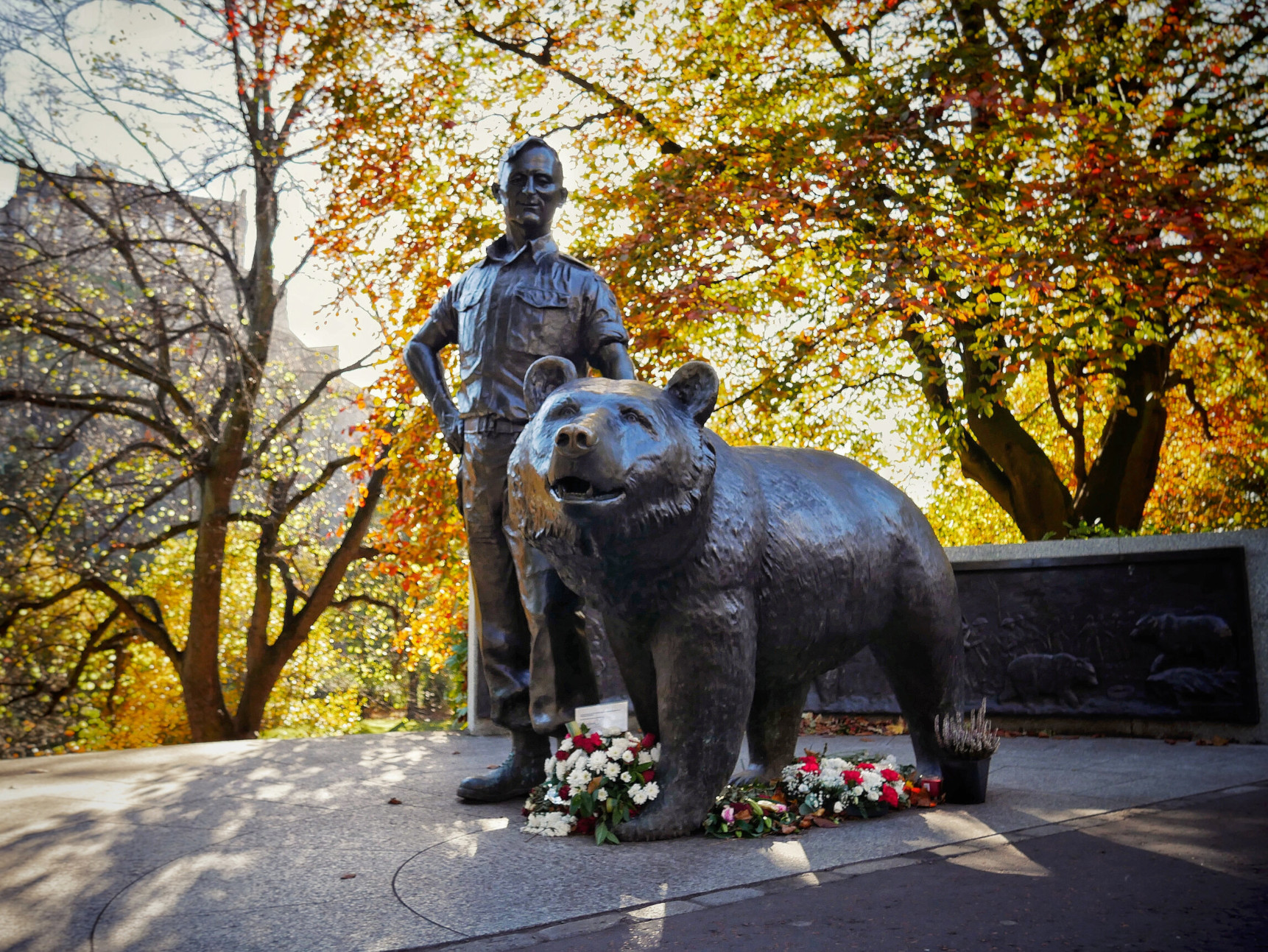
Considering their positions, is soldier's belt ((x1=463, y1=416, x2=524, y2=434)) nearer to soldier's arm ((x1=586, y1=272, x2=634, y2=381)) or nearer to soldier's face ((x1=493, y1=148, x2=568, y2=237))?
soldier's arm ((x1=586, y1=272, x2=634, y2=381))

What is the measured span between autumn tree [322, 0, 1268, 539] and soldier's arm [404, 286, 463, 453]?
14.3ft

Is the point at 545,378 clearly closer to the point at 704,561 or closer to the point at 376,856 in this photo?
the point at 704,561

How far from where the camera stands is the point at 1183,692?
6723 millimetres

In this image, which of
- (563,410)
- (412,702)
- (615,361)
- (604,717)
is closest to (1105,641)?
(604,717)

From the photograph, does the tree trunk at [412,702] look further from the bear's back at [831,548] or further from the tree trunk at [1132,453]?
the bear's back at [831,548]

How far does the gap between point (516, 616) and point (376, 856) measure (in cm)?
143

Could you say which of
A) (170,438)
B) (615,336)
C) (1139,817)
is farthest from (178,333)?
(1139,817)

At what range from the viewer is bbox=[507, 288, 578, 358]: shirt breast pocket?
14.2ft

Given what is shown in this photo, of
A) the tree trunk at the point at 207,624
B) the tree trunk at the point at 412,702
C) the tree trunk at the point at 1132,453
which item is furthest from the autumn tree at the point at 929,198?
the tree trunk at the point at 412,702

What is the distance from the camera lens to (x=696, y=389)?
11.4ft

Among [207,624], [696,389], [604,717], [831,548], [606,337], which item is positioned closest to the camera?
[696,389]

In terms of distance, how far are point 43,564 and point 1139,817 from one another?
42.3ft

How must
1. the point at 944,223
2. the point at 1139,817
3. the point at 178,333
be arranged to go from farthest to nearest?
the point at 178,333
the point at 944,223
the point at 1139,817

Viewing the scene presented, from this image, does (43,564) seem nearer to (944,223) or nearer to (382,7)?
(382,7)
